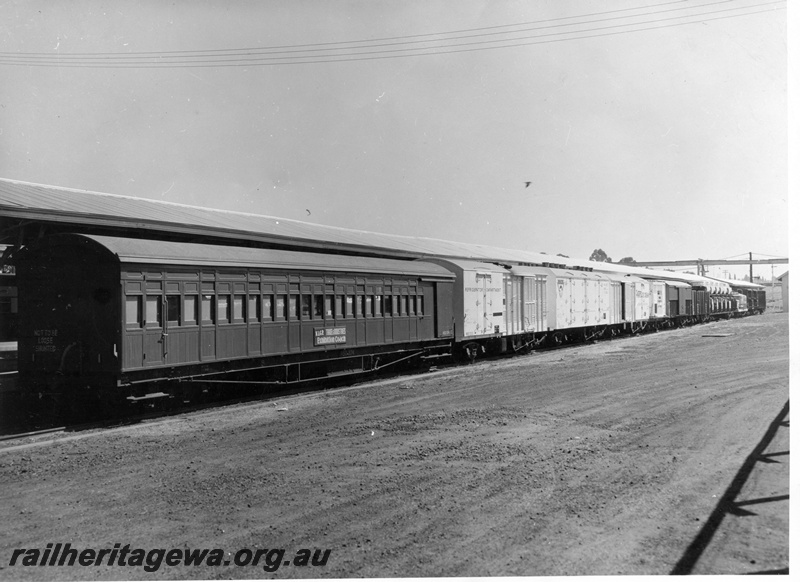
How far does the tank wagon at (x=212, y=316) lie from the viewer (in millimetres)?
10883

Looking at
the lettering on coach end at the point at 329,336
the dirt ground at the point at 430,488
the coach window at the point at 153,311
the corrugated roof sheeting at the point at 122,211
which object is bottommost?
the dirt ground at the point at 430,488

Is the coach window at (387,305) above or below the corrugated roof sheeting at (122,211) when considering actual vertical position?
below

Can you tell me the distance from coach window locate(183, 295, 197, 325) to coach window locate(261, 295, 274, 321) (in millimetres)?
1737

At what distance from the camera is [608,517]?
5.99 meters

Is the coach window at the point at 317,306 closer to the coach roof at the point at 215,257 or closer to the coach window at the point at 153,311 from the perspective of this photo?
the coach roof at the point at 215,257

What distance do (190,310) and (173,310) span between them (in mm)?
380

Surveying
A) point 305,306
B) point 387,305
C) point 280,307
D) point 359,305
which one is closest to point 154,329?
point 280,307

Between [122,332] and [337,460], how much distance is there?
4779 millimetres

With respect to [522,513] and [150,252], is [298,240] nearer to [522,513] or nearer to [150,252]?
[150,252]

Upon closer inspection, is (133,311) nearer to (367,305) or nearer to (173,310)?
(173,310)

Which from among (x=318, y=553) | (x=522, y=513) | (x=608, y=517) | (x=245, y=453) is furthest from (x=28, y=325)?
(x=608, y=517)

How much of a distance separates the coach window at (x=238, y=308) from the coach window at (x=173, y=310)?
1.33 meters

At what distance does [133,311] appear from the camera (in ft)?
35.6

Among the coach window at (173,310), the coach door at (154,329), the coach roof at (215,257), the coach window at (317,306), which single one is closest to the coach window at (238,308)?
the coach roof at (215,257)
